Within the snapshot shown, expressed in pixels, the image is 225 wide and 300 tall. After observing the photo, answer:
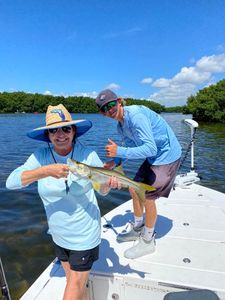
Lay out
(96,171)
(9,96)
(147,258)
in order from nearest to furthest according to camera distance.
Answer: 1. (96,171)
2. (147,258)
3. (9,96)

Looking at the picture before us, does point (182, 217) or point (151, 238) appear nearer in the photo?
point (151, 238)

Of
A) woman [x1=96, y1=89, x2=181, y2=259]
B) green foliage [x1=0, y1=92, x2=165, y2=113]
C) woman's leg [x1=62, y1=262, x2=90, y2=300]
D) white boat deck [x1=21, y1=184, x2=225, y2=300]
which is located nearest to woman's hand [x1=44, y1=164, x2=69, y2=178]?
woman's leg [x1=62, y1=262, x2=90, y2=300]

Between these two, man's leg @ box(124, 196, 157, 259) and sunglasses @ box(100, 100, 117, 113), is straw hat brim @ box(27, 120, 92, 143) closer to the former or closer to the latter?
sunglasses @ box(100, 100, 117, 113)

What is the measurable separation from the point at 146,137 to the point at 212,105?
59683mm

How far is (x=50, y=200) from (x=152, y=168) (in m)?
1.63

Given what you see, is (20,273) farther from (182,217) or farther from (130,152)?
(130,152)

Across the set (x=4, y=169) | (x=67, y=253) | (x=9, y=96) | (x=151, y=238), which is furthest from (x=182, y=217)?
(x=9, y=96)

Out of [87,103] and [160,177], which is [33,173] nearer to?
[160,177]

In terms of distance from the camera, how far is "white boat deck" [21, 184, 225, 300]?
304cm

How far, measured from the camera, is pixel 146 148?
3352 mm

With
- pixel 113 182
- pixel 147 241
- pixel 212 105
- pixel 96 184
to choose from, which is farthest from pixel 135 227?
pixel 212 105

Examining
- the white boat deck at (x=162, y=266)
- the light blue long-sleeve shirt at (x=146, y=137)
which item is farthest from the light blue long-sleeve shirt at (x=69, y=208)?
the light blue long-sleeve shirt at (x=146, y=137)

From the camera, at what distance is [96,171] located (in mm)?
2604

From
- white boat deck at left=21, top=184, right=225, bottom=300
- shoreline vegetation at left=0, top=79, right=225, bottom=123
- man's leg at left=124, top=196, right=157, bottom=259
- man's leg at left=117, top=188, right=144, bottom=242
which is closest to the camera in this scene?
white boat deck at left=21, top=184, right=225, bottom=300
